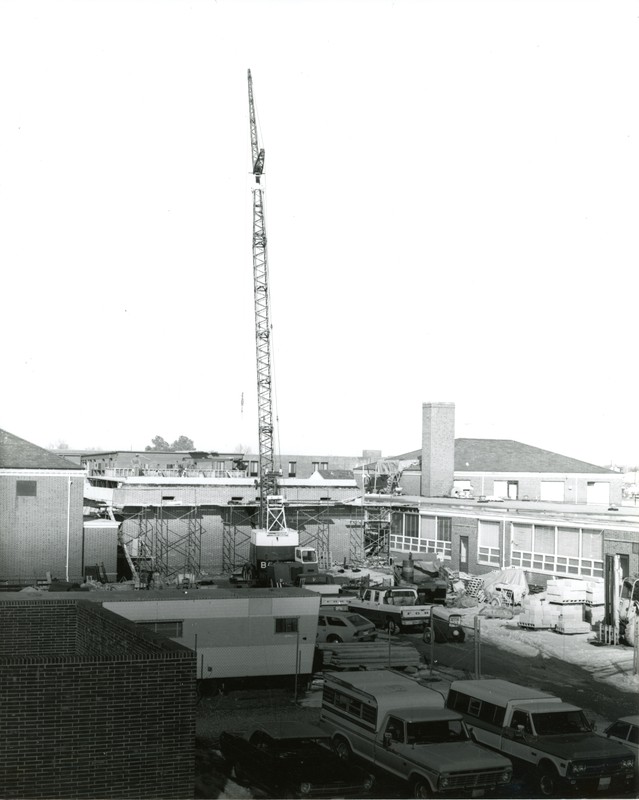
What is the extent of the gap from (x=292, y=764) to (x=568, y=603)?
2133 centimetres

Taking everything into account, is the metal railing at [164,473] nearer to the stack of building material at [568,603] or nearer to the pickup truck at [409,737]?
the stack of building material at [568,603]

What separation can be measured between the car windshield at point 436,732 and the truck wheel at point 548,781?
1350mm

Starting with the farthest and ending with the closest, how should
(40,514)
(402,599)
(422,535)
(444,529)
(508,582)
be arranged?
(422,535) → (444,529) → (40,514) → (508,582) → (402,599)

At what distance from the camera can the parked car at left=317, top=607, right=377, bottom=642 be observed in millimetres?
25406

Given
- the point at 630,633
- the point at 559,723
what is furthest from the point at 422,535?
the point at 559,723

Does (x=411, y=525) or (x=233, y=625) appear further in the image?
(x=411, y=525)

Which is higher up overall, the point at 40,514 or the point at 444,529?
the point at 40,514

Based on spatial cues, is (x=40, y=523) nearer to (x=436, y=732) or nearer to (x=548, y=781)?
(x=436, y=732)

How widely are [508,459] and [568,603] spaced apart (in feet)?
91.7

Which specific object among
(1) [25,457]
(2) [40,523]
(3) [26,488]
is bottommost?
(2) [40,523]

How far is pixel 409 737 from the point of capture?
14062 mm

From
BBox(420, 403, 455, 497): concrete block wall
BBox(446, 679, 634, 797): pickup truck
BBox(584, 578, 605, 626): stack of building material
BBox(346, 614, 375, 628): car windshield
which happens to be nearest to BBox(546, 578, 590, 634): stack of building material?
BBox(584, 578, 605, 626): stack of building material

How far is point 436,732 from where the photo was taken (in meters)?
14.2

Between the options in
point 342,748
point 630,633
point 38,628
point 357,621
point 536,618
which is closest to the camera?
point 342,748
